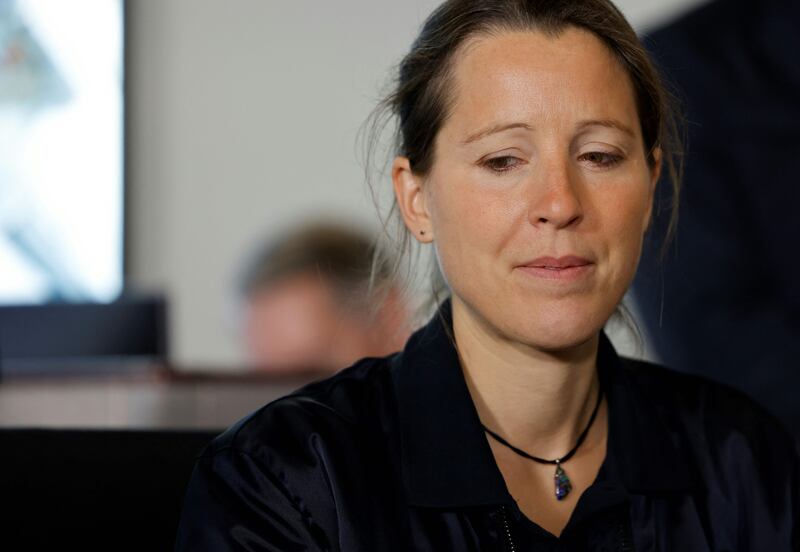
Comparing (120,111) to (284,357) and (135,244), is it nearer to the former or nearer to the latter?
(135,244)

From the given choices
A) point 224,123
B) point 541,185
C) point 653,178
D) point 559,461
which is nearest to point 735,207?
point 653,178

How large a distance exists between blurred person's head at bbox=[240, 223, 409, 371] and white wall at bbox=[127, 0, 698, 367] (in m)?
1.89

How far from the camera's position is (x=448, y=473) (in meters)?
1.40

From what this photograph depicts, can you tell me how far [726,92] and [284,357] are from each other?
3.81 feet

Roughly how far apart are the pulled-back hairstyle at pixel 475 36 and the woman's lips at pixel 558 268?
0.60 ft

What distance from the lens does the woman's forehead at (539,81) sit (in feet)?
4.57

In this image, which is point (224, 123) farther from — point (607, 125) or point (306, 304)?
point (607, 125)

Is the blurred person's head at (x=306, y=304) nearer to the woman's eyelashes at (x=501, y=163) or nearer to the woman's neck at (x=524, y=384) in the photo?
the woman's neck at (x=524, y=384)

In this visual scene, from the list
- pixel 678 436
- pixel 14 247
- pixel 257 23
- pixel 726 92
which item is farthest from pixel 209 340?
pixel 678 436

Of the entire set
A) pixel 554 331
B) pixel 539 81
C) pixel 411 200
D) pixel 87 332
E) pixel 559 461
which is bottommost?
pixel 87 332

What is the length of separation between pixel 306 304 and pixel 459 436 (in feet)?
5.21

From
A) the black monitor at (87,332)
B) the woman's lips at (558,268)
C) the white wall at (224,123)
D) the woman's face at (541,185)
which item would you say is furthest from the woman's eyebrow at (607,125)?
the white wall at (224,123)

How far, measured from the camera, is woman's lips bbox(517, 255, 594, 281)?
1387 millimetres

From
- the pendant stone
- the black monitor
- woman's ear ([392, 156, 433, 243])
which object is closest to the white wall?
the black monitor
